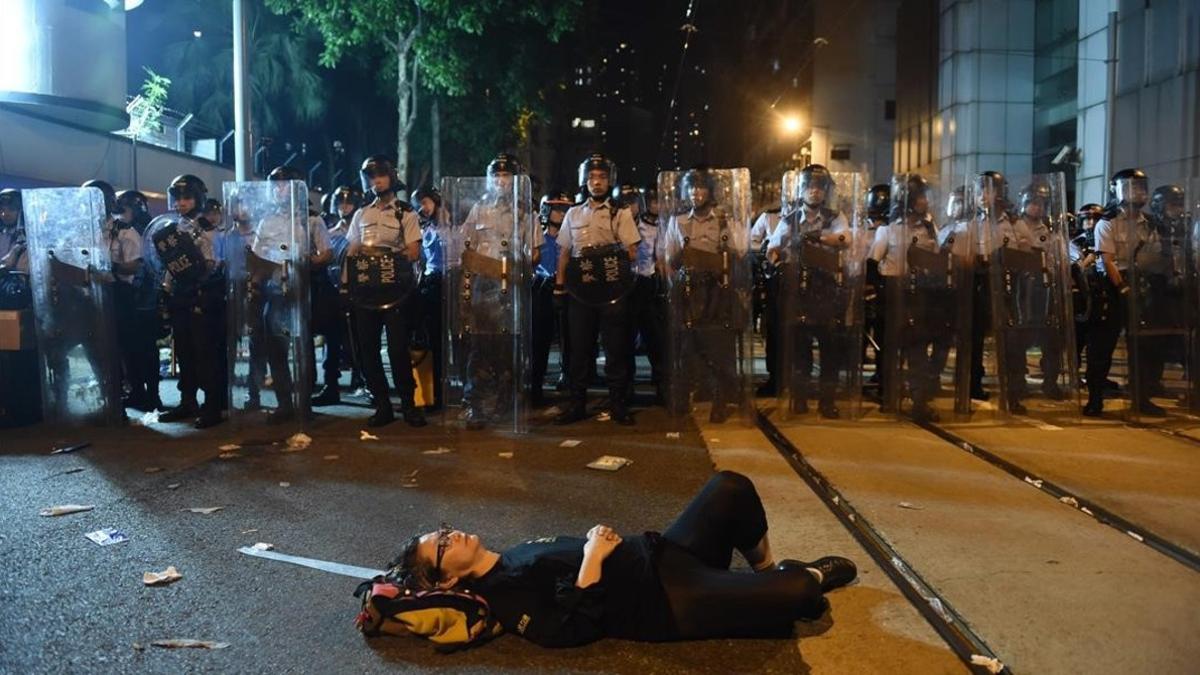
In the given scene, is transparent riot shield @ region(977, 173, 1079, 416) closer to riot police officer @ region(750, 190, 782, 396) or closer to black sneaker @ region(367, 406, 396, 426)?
riot police officer @ region(750, 190, 782, 396)

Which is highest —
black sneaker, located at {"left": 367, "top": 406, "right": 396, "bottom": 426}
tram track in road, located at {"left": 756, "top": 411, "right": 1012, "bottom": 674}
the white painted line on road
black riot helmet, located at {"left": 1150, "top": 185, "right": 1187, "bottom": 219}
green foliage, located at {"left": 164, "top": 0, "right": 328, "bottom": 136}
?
green foliage, located at {"left": 164, "top": 0, "right": 328, "bottom": 136}

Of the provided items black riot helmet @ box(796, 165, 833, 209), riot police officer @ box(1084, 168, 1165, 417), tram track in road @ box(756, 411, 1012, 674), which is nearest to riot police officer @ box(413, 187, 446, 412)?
black riot helmet @ box(796, 165, 833, 209)

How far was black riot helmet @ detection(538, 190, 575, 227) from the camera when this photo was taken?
32.7 feet

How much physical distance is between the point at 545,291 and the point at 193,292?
3352 mm

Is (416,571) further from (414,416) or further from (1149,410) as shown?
(1149,410)

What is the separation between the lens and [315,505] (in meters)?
5.62

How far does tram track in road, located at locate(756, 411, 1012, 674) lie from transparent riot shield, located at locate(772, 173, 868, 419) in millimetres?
1857

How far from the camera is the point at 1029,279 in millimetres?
8062

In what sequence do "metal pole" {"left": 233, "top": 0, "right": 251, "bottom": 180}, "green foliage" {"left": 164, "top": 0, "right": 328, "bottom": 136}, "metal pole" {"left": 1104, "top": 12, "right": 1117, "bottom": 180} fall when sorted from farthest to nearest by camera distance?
"green foliage" {"left": 164, "top": 0, "right": 328, "bottom": 136} → "metal pole" {"left": 1104, "top": 12, "right": 1117, "bottom": 180} → "metal pole" {"left": 233, "top": 0, "right": 251, "bottom": 180}

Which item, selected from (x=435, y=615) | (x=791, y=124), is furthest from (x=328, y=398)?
(x=791, y=124)

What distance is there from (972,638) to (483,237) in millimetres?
5259

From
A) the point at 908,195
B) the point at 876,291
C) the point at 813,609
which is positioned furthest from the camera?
the point at 876,291

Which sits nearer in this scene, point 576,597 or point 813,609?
point 576,597

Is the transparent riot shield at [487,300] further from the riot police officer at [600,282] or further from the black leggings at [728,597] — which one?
the black leggings at [728,597]
